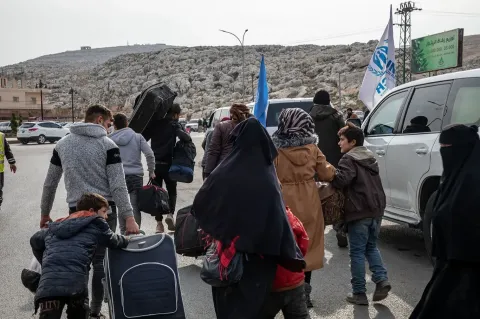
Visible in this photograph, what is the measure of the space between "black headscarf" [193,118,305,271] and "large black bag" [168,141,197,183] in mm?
4671

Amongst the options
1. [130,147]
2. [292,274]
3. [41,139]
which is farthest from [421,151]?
[41,139]

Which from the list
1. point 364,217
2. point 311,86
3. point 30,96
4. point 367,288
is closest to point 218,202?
point 364,217

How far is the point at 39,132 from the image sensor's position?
41.2 metres

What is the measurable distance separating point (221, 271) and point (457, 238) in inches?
51.4

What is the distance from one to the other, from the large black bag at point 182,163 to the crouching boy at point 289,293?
457 centimetres

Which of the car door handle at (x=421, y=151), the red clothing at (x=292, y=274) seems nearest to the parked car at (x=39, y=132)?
the car door handle at (x=421, y=151)

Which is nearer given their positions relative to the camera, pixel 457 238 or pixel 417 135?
pixel 457 238

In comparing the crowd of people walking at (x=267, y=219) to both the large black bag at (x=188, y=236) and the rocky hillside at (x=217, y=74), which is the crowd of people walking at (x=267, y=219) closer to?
the large black bag at (x=188, y=236)

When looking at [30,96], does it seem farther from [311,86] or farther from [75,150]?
[75,150]

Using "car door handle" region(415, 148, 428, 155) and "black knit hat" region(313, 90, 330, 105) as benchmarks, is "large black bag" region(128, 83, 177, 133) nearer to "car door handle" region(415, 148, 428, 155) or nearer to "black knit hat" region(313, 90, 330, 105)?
"black knit hat" region(313, 90, 330, 105)

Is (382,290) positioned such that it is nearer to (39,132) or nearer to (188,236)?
(188,236)

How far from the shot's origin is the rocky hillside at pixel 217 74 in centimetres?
9080

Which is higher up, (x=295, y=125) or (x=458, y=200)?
(x=295, y=125)

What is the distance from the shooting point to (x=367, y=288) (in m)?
5.95
